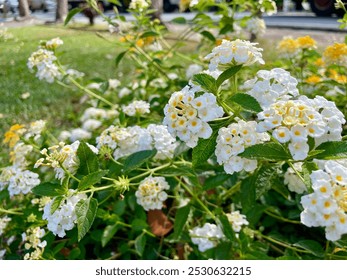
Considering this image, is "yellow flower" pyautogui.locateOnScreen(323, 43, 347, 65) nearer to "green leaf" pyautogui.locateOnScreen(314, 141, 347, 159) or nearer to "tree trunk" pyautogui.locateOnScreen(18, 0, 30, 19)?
"green leaf" pyautogui.locateOnScreen(314, 141, 347, 159)

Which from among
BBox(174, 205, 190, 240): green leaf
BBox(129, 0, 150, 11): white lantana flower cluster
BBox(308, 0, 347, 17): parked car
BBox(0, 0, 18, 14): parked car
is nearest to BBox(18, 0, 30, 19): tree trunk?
BBox(0, 0, 18, 14): parked car

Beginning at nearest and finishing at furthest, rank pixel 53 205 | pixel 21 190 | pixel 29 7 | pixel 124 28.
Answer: pixel 53 205 < pixel 21 190 < pixel 124 28 < pixel 29 7

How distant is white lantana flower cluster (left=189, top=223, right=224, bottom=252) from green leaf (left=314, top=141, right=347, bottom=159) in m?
0.49

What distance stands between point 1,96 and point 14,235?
175cm

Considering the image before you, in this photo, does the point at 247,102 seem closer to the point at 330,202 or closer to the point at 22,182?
the point at 330,202

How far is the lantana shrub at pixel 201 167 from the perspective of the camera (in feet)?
2.48

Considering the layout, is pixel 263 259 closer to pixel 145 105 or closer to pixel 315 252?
pixel 315 252

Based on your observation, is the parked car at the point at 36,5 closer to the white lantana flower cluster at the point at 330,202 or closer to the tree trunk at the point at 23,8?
the tree trunk at the point at 23,8

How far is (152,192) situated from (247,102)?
443 millimetres

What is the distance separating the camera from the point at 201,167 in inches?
47.3

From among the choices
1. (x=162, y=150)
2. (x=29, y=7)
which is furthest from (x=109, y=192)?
(x=29, y=7)

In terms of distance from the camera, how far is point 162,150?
109 cm

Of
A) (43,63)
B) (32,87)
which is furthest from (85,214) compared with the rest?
(32,87)

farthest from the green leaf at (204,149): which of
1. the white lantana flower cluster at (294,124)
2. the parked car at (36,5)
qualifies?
the parked car at (36,5)
